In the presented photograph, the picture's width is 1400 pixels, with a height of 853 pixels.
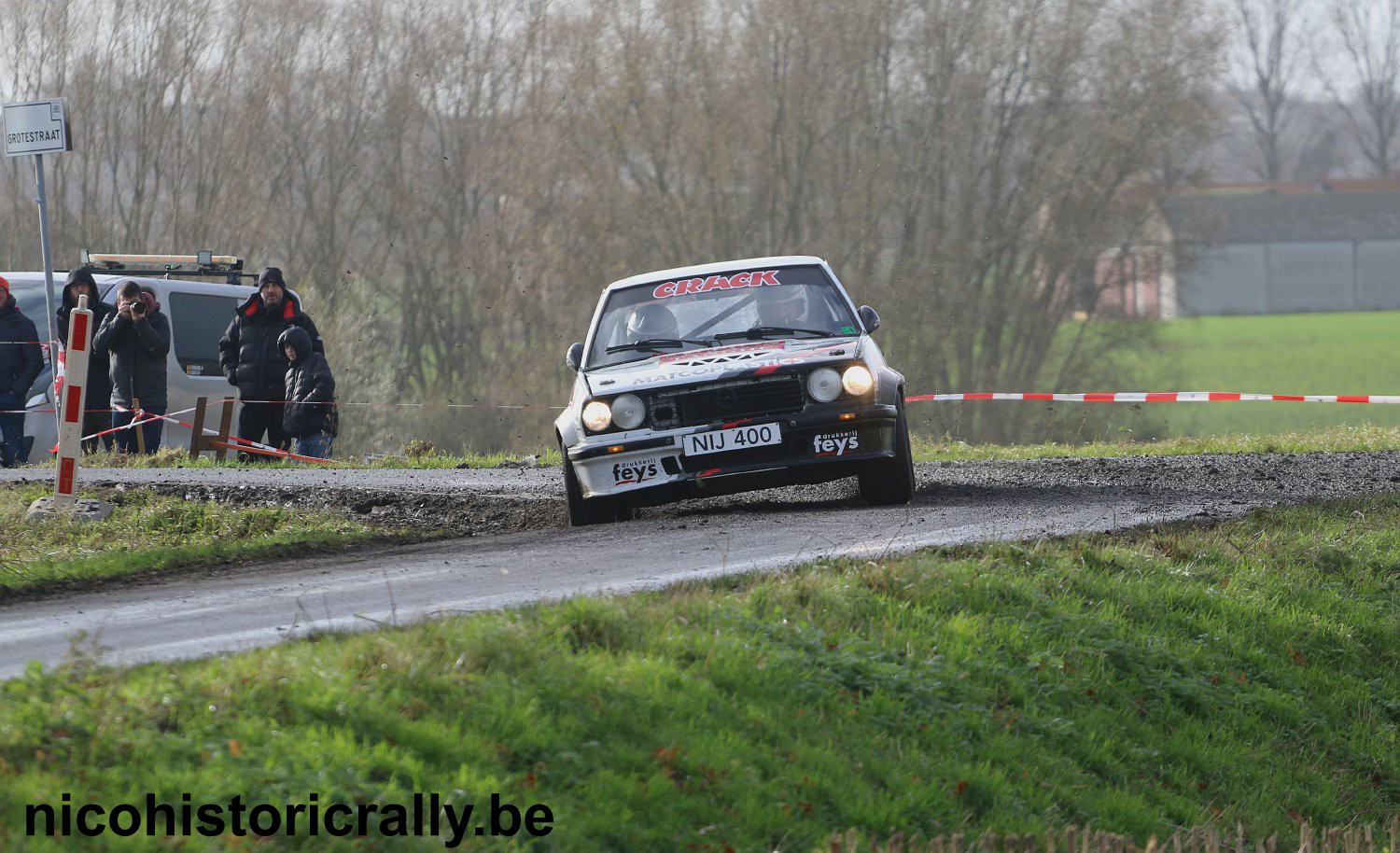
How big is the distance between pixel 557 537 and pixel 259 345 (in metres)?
7.74

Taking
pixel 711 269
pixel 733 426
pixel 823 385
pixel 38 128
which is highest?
pixel 38 128

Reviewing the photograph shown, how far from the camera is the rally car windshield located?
35.5 feet

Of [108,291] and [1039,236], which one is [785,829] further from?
[1039,236]

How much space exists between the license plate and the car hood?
0.33m

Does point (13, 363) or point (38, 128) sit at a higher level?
point (38, 128)

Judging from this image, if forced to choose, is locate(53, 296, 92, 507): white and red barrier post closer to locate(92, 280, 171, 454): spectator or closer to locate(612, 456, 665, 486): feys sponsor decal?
locate(612, 456, 665, 486): feys sponsor decal

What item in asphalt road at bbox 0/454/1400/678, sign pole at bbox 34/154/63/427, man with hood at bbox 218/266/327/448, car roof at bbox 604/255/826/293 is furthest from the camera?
man with hood at bbox 218/266/327/448

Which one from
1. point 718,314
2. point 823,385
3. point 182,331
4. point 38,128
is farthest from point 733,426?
point 182,331

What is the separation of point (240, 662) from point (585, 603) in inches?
56.9

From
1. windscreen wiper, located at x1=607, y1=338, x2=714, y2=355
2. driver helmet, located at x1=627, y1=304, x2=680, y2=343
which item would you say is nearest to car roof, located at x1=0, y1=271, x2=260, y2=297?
driver helmet, located at x1=627, y1=304, x2=680, y2=343

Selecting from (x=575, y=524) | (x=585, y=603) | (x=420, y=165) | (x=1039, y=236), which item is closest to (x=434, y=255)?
(x=420, y=165)

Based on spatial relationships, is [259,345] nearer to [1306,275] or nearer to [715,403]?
[715,403]

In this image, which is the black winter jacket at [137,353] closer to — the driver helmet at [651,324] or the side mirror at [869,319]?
the driver helmet at [651,324]

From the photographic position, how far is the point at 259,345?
16406 millimetres
